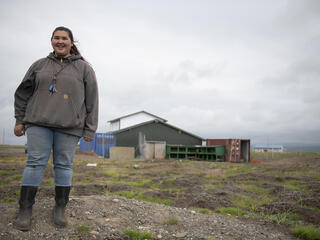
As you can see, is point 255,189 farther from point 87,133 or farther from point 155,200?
point 87,133

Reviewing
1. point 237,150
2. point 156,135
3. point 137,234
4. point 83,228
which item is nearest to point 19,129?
point 83,228

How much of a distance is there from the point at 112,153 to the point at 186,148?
6.79m

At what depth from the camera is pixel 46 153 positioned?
8.57 ft

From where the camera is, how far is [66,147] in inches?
106

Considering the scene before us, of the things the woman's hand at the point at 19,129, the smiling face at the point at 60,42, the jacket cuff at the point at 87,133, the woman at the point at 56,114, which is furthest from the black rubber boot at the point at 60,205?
the smiling face at the point at 60,42

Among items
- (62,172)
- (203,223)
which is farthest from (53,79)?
(203,223)

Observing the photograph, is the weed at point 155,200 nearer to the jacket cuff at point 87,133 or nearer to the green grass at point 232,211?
the green grass at point 232,211

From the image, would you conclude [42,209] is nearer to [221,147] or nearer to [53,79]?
[53,79]

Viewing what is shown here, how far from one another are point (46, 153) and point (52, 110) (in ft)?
1.51

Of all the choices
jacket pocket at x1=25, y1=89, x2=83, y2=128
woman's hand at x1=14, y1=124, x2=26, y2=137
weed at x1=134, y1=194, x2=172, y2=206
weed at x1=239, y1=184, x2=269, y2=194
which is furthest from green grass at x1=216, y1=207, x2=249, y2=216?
woman's hand at x1=14, y1=124, x2=26, y2=137

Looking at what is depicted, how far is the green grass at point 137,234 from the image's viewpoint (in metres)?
2.73

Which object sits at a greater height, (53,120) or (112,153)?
(53,120)

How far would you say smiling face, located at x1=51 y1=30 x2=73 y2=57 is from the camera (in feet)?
9.12

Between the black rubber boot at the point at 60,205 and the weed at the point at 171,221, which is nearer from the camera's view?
the black rubber boot at the point at 60,205
